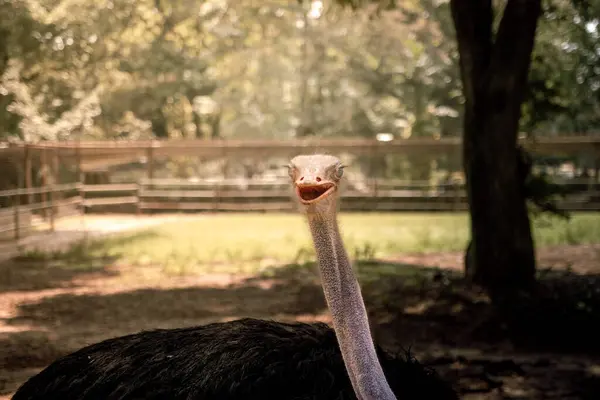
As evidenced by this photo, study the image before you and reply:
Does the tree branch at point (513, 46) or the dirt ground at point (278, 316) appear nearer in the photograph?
the dirt ground at point (278, 316)

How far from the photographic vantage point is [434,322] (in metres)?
7.20

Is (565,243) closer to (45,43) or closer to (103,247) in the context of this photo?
(103,247)

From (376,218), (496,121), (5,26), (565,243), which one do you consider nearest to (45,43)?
(5,26)

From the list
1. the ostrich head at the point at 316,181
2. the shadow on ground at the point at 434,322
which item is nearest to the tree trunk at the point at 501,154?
the shadow on ground at the point at 434,322

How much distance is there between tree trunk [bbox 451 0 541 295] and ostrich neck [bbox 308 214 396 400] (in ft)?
16.3

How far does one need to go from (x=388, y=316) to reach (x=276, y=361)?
4.36 metres

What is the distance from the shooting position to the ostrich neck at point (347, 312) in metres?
2.81

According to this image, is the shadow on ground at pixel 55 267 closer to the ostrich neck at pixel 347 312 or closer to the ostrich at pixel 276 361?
the ostrich at pixel 276 361

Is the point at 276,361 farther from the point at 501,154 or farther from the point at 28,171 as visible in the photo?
the point at 28,171

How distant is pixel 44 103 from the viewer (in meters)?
13.8

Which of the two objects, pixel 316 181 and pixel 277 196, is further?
pixel 277 196

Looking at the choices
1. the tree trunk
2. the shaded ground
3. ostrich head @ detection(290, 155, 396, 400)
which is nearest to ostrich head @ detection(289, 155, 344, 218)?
ostrich head @ detection(290, 155, 396, 400)

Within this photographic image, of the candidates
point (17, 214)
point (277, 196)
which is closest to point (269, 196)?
point (277, 196)

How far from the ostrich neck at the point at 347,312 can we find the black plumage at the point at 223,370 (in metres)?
0.26
